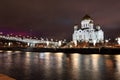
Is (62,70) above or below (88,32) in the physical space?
below

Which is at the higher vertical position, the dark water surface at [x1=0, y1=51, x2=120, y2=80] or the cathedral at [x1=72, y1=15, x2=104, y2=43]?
the cathedral at [x1=72, y1=15, x2=104, y2=43]

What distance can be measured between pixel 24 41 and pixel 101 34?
4431 centimetres

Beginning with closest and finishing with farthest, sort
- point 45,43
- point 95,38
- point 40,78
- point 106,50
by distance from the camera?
point 40,78, point 106,50, point 95,38, point 45,43

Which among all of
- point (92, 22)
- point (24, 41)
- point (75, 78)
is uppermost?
point (92, 22)

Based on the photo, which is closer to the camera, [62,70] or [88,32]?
[62,70]

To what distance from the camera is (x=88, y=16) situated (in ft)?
474

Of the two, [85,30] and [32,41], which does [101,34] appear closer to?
[85,30]

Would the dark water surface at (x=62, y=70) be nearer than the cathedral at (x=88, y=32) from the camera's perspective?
Yes

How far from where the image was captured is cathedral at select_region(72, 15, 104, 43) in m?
139

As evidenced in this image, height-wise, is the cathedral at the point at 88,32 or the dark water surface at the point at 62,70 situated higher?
the cathedral at the point at 88,32

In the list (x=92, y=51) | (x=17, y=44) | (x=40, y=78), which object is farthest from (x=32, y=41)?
(x=40, y=78)

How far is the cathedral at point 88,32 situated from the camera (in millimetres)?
139250

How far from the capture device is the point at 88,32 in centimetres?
13975

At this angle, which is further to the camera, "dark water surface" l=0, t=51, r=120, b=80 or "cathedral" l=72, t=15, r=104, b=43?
"cathedral" l=72, t=15, r=104, b=43
